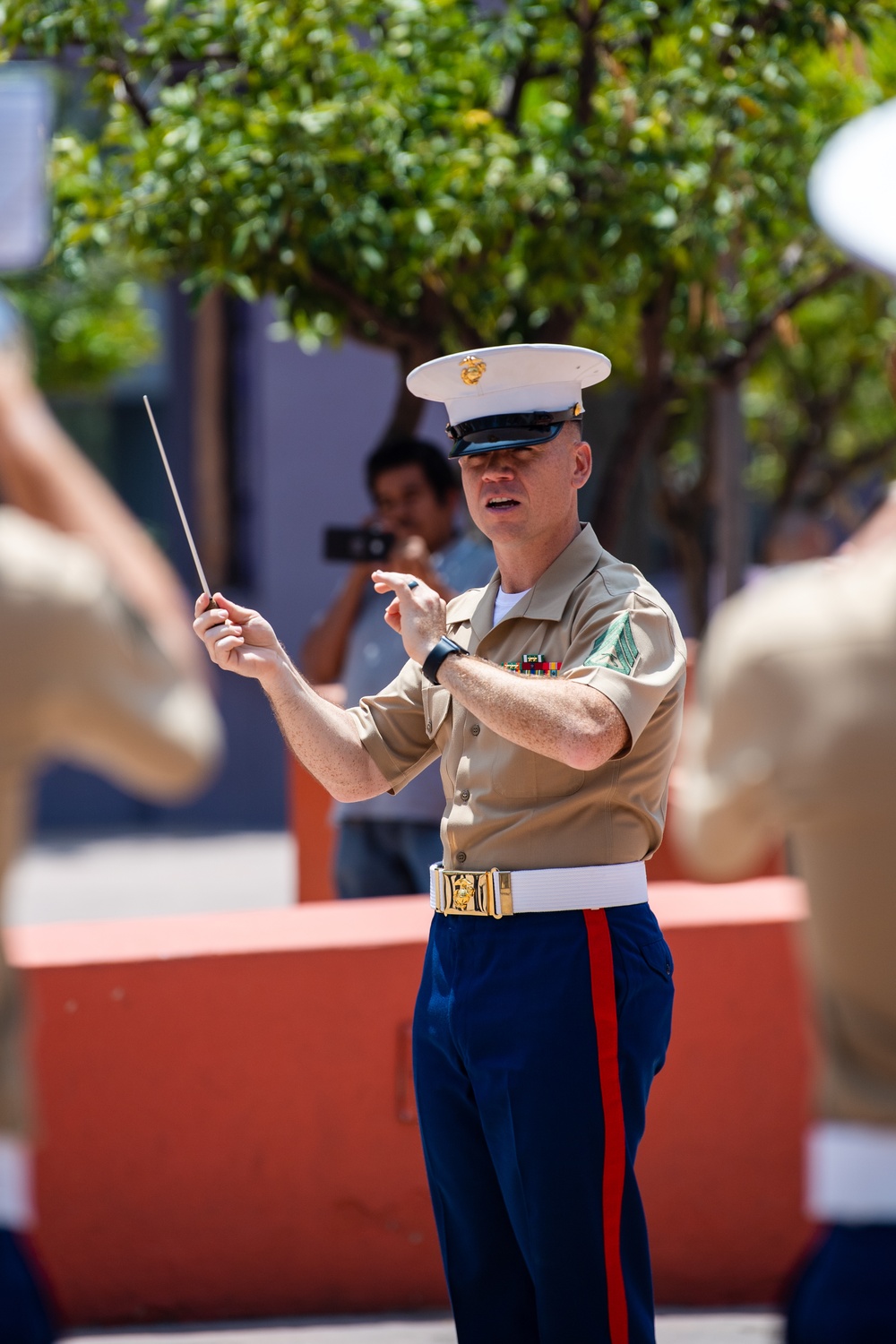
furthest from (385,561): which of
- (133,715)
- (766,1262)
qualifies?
(133,715)

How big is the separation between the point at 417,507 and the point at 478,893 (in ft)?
7.98

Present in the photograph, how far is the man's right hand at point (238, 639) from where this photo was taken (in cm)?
281

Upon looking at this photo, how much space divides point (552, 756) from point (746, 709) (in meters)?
0.95

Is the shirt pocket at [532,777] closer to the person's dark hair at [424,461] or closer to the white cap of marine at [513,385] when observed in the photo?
the white cap of marine at [513,385]

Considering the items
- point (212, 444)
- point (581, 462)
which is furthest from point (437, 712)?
point (212, 444)

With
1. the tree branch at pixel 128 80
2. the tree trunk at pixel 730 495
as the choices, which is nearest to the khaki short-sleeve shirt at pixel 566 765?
the tree branch at pixel 128 80

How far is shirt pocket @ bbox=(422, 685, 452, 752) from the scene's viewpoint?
3.03 meters

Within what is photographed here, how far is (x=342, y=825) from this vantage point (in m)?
5.04

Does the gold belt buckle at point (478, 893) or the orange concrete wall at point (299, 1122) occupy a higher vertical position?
the gold belt buckle at point (478, 893)

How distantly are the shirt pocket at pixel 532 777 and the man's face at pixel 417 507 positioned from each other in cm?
233

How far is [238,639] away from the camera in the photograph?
2820 mm

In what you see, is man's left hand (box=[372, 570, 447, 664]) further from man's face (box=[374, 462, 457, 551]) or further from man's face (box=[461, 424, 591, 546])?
man's face (box=[374, 462, 457, 551])

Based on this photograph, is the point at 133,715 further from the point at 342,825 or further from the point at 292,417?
the point at 292,417

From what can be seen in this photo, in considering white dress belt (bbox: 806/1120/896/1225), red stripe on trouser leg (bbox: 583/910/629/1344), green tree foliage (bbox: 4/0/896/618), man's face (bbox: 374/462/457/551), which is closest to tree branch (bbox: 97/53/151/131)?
green tree foliage (bbox: 4/0/896/618)
